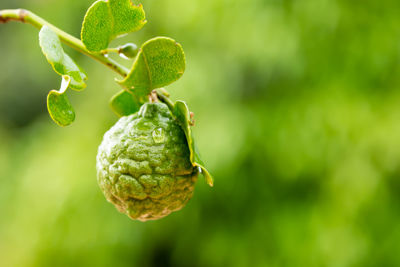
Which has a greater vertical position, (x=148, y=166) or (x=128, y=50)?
(x=128, y=50)

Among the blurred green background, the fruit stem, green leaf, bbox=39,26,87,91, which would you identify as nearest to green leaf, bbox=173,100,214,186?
the fruit stem

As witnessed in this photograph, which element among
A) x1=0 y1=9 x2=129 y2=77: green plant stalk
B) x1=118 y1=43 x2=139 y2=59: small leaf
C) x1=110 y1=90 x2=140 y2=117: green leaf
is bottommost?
x1=110 y1=90 x2=140 y2=117: green leaf

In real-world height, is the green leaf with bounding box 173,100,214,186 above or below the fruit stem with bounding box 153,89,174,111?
below

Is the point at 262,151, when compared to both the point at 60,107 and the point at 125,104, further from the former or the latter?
the point at 60,107

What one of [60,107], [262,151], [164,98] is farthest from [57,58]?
[262,151]

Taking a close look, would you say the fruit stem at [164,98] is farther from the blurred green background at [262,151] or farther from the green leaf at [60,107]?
the blurred green background at [262,151]

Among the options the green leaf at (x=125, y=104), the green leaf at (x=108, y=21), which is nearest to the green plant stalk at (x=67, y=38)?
the green leaf at (x=108, y=21)

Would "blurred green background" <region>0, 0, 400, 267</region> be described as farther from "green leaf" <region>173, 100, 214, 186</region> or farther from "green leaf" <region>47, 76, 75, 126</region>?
"green leaf" <region>47, 76, 75, 126</region>
